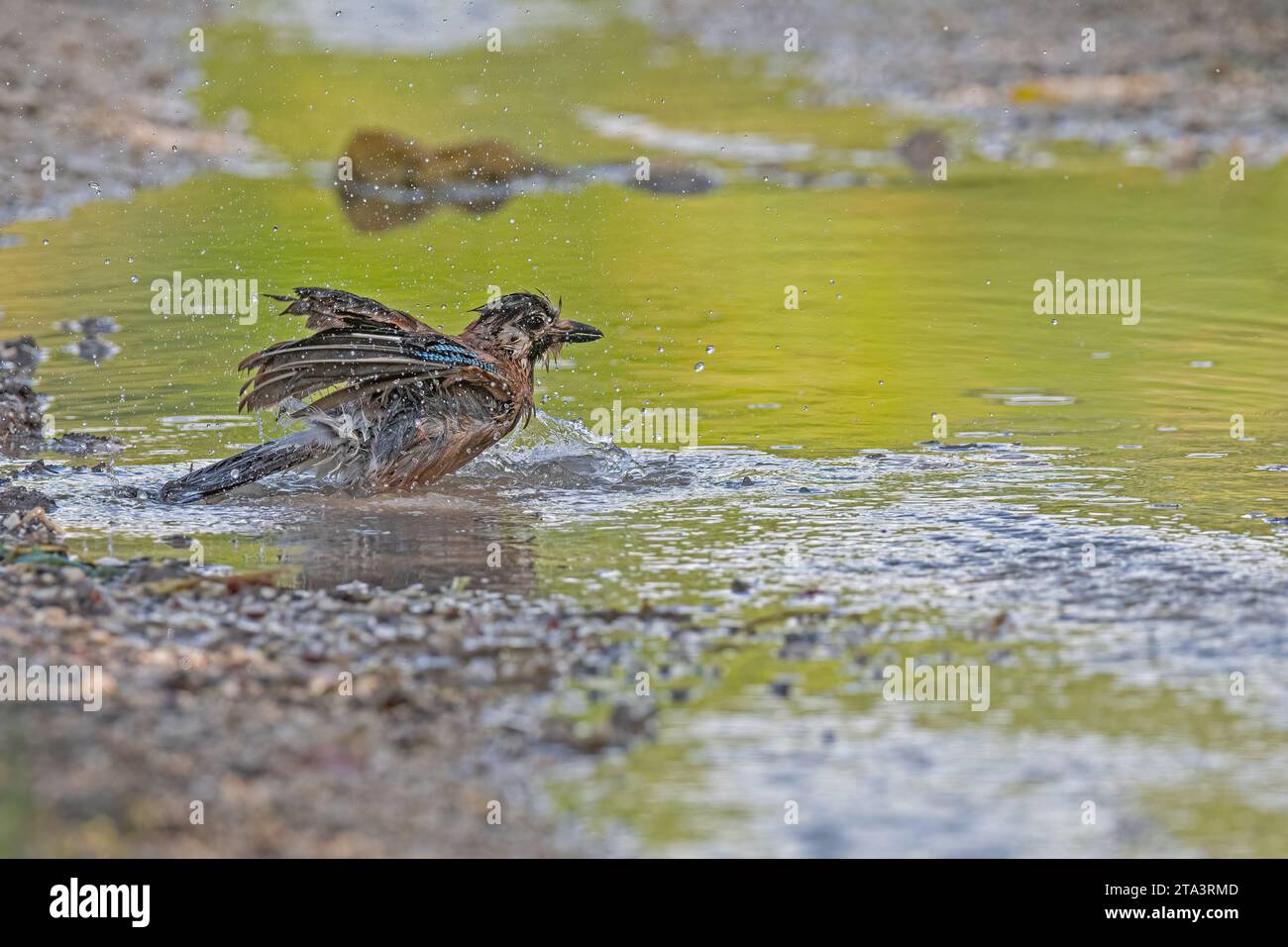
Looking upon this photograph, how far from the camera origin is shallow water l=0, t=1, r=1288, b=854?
5988 mm

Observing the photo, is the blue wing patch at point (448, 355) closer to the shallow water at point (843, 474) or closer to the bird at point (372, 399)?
the bird at point (372, 399)

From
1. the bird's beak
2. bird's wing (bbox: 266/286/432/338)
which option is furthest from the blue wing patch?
the bird's beak

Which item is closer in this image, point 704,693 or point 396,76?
point 704,693

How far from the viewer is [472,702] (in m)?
6.45

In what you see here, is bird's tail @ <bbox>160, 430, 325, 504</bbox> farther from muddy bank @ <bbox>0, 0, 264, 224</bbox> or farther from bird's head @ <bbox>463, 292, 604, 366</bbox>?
muddy bank @ <bbox>0, 0, 264, 224</bbox>

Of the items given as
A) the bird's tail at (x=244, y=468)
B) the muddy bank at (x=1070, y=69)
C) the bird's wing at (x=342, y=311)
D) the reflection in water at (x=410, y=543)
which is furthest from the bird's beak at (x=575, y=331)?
the muddy bank at (x=1070, y=69)

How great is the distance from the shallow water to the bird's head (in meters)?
0.62

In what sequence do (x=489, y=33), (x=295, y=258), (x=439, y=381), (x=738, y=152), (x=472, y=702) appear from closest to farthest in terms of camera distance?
(x=472, y=702), (x=439, y=381), (x=295, y=258), (x=738, y=152), (x=489, y=33)

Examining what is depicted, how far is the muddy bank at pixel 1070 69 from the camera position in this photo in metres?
22.5

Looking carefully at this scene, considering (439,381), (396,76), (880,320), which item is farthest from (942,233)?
(396,76)

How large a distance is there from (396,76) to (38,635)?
75.8 ft

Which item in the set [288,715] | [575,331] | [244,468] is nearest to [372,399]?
[244,468]

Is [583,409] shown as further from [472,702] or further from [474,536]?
[472,702]

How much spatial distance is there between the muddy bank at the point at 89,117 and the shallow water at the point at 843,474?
0.88 m
